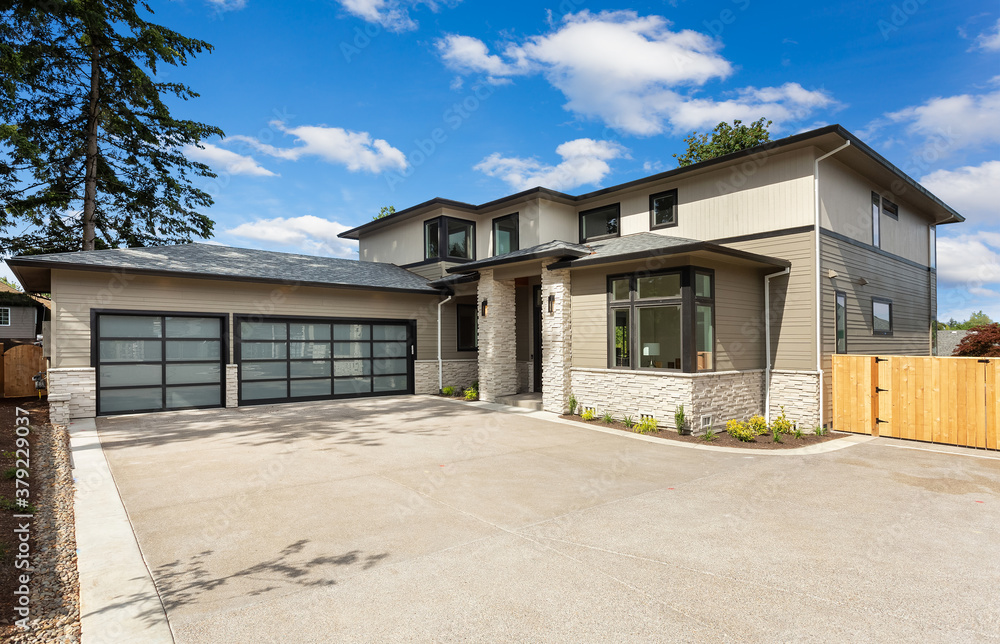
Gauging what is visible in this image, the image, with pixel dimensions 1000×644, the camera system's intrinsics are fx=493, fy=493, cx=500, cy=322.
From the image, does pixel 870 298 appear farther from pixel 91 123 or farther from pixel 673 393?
pixel 91 123

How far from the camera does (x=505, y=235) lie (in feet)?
52.2

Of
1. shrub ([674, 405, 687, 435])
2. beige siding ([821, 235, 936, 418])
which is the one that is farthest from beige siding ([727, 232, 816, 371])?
shrub ([674, 405, 687, 435])

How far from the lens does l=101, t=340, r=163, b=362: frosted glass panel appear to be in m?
11.2

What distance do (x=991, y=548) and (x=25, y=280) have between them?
17.4 m

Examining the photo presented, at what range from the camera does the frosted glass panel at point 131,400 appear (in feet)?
36.8

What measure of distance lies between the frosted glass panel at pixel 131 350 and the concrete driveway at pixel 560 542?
4.19 meters

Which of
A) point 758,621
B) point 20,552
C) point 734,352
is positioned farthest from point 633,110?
point 20,552

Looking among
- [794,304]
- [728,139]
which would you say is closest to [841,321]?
[794,304]

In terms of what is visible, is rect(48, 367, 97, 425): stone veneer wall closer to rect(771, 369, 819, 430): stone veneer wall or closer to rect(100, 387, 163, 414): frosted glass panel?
rect(100, 387, 163, 414): frosted glass panel

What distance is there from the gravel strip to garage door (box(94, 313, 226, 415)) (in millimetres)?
4517

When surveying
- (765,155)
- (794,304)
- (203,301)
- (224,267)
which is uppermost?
(765,155)

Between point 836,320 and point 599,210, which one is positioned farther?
point 599,210

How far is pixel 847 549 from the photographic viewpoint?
14.0 feet

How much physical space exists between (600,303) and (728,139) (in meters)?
18.6
